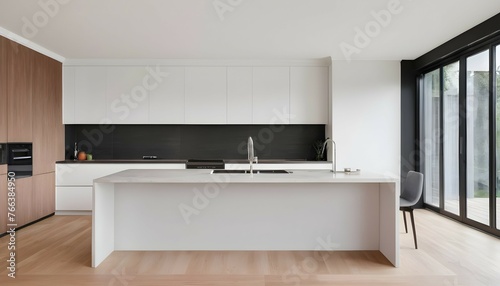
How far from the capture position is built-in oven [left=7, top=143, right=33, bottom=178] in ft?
14.0

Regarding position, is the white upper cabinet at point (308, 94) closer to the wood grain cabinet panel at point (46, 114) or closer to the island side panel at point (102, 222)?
the island side panel at point (102, 222)

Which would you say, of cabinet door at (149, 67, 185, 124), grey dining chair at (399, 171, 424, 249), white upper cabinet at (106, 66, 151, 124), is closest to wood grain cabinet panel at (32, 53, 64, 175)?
white upper cabinet at (106, 66, 151, 124)

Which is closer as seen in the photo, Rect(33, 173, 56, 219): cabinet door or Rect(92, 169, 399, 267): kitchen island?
Rect(92, 169, 399, 267): kitchen island

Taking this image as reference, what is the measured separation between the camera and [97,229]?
313 centimetres

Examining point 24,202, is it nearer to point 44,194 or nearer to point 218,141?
point 44,194

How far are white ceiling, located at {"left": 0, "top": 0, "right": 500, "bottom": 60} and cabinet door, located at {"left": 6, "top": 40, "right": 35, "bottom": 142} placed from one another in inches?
9.8

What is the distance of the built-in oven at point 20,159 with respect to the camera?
4.27m

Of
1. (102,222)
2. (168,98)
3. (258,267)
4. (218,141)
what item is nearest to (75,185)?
(168,98)

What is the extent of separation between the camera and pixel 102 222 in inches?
127

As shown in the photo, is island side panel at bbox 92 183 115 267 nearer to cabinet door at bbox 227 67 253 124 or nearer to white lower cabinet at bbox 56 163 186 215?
white lower cabinet at bbox 56 163 186 215

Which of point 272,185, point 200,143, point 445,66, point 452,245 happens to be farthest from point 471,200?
point 200,143

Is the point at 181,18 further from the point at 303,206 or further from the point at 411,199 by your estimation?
the point at 411,199

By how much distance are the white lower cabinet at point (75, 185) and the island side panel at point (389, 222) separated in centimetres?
387

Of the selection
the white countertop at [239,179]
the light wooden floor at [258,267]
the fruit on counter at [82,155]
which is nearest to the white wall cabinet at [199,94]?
the fruit on counter at [82,155]
